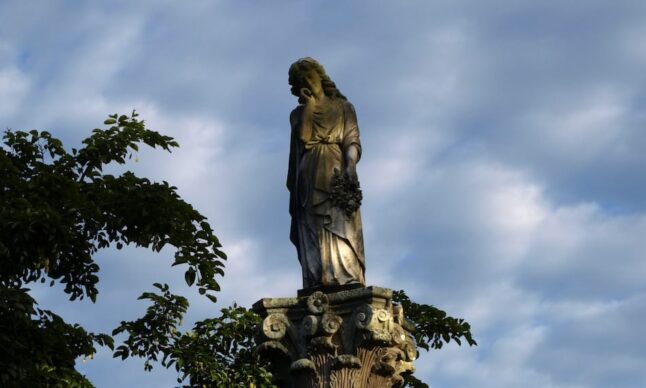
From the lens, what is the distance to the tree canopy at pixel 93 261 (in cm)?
1399

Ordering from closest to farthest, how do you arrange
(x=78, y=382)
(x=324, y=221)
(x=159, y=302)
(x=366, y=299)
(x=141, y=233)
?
1. (x=366, y=299)
2. (x=324, y=221)
3. (x=78, y=382)
4. (x=141, y=233)
5. (x=159, y=302)

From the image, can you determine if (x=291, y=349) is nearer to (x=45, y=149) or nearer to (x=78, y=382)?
(x=78, y=382)

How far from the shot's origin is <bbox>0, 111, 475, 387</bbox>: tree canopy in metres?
14.0

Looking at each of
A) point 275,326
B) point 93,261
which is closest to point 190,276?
point 93,261

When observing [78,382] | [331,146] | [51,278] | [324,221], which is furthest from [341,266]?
[51,278]

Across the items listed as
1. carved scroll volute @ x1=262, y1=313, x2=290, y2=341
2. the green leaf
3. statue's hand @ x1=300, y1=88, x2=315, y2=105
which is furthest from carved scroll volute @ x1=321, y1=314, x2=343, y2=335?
the green leaf

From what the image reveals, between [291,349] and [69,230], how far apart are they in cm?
504

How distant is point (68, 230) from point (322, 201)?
4.54 meters

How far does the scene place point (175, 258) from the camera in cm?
→ 1578

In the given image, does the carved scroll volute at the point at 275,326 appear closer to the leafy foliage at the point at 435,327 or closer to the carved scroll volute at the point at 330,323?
the carved scroll volute at the point at 330,323

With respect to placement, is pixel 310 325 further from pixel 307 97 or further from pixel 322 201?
pixel 307 97

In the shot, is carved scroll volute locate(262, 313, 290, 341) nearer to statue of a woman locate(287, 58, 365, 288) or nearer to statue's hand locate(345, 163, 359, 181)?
statue of a woman locate(287, 58, 365, 288)

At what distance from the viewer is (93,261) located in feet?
51.7

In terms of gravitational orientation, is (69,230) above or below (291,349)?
above
